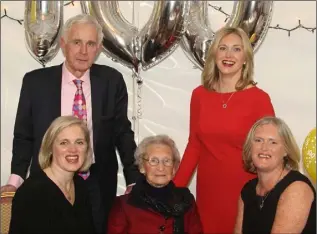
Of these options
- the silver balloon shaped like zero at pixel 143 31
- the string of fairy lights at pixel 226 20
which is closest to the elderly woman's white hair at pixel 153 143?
the silver balloon shaped like zero at pixel 143 31

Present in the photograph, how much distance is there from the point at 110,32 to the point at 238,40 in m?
0.69

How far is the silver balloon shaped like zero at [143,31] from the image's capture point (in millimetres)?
2660

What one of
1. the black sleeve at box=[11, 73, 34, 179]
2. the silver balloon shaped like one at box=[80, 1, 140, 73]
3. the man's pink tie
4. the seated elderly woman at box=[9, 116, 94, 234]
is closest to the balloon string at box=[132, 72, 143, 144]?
the silver balloon shaped like one at box=[80, 1, 140, 73]

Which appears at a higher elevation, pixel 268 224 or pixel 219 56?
pixel 219 56

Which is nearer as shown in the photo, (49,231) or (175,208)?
(49,231)

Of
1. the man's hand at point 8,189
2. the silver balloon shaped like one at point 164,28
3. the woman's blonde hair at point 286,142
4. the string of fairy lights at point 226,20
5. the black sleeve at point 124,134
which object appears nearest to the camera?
the woman's blonde hair at point 286,142

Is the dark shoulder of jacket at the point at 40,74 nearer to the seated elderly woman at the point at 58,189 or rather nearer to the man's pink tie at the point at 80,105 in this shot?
the man's pink tie at the point at 80,105

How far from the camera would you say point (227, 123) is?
234 cm

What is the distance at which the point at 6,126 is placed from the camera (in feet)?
10.0

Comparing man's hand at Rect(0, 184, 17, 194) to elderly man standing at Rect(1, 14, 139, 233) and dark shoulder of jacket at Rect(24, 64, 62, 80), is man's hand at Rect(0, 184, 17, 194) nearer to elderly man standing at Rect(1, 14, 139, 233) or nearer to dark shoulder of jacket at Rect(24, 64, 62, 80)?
elderly man standing at Rect(1, 14, 139, 233)

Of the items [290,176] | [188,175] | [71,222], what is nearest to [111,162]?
[188,175]

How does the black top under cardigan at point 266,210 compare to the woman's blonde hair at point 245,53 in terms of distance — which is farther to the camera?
the woman's blonde hair at point 245,53

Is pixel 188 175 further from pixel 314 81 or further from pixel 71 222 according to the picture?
pixel 314 81

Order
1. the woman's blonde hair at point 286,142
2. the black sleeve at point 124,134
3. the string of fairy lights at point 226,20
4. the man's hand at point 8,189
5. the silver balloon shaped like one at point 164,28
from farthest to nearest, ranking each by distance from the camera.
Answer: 1. the string of fairy lights at point 226,20
2. the silver balloon shaped like one at point 164,28
3. the black sleeve at point 124,134
4. the man's hand at point 8,189
5. the woman's blonde hair at point 286,142
